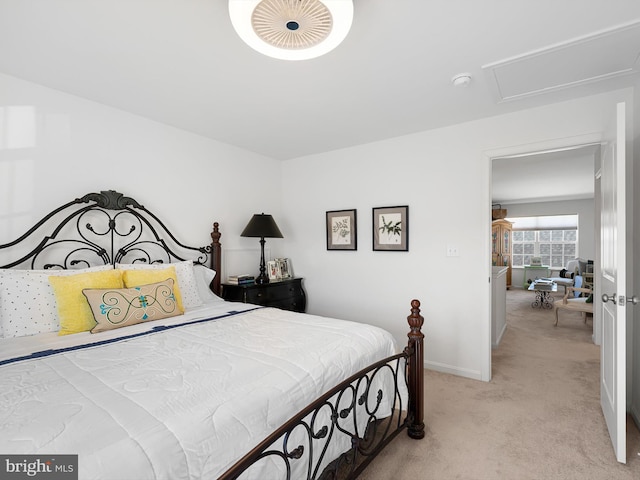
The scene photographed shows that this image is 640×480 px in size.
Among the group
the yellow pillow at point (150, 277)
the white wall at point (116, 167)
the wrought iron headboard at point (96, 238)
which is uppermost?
the white wall at point (116, 167)

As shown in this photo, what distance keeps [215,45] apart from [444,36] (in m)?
1.25

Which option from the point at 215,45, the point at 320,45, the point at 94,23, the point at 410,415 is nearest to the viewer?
the point at 320,45

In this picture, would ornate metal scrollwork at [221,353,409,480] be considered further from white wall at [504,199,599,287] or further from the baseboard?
white wall at [504,199,599,287]

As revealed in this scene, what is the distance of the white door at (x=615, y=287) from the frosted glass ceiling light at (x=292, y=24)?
1.67 metres

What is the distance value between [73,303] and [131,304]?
0.30 meters

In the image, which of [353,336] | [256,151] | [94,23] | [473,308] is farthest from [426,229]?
[94,23]

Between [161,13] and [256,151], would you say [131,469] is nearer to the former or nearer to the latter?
[161,13]

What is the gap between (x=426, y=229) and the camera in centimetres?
325

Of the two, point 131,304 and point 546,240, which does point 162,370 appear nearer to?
point 131,304

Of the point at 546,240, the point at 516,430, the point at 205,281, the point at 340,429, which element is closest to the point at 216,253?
the point at 205,281

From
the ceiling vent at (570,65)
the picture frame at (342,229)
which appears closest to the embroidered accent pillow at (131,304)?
the picture frame at (342,229)

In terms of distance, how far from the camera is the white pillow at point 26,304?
5.99 ft

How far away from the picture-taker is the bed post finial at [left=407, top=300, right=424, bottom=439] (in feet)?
6.56

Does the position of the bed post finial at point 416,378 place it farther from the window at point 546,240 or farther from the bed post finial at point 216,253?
the window at point 546,240
